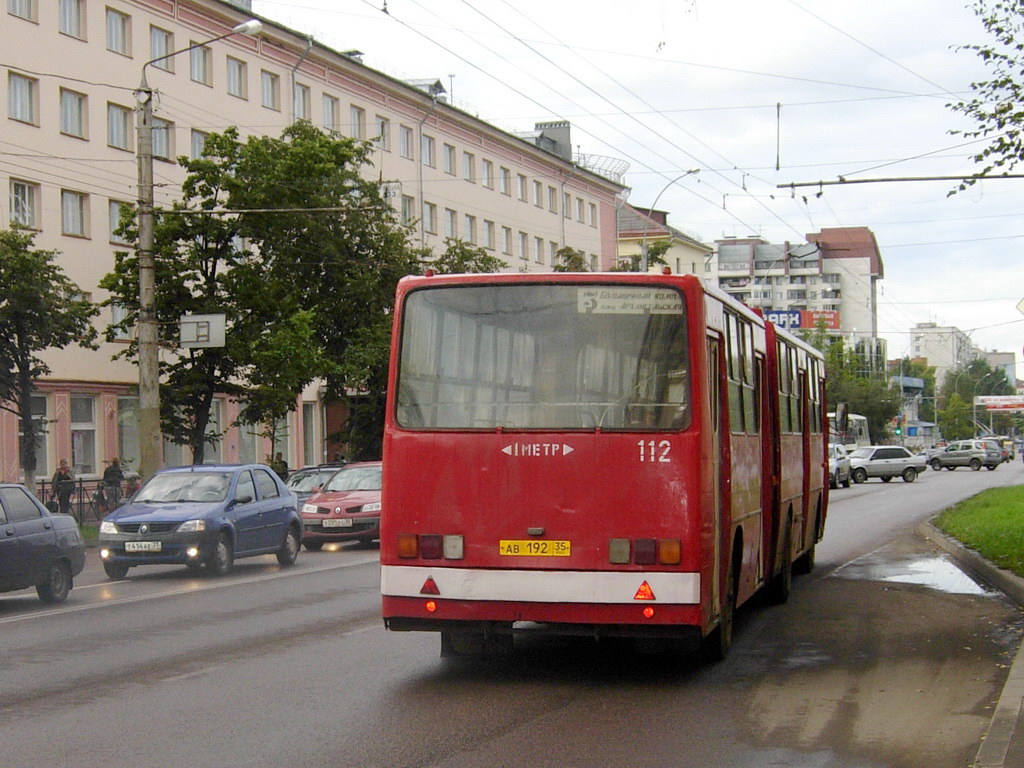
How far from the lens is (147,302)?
1108 inches

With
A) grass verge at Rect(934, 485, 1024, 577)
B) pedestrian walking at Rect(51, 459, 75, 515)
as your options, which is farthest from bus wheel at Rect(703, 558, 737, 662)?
pedestrian walking at Rect(51, 459, 75, 515)

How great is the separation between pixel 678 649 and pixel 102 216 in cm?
3708

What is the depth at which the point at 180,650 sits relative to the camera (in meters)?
12.1

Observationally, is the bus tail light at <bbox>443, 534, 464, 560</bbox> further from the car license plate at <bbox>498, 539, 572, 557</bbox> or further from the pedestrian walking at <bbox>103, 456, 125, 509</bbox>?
the pedestrian walking at <bbox>103, 456, 125, 509</bbox>

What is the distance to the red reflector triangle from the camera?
9.45 m

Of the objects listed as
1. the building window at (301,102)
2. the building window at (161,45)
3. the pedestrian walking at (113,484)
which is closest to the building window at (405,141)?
the building window at (301,102)

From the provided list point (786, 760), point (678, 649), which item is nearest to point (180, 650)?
point (678, 649)

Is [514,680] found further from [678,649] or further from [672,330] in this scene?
[672,330]

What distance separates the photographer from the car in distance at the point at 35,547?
16.1 meters

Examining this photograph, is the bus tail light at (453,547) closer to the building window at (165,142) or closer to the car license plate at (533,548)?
the car license plate at (533,548)

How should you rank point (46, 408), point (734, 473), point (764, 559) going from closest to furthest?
point (734, 473) < point (764, 559) < point (46, 408)

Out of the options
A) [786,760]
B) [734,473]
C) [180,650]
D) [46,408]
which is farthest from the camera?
[46,408]

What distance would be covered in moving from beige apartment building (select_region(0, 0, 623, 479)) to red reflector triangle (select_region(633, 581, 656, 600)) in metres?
22.6

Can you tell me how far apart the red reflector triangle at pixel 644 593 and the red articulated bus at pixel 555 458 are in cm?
1
